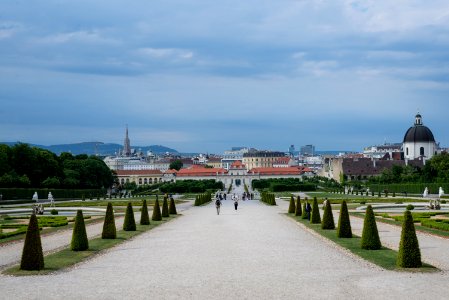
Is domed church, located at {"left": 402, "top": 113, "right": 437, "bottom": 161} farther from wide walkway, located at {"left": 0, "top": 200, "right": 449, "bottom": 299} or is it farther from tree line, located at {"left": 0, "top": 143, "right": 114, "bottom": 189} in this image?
wide walkway, located at {"left": 0, "top": 200, "right": 449, "bottom": 299}

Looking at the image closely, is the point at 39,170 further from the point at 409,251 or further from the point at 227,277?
the point at 409,251

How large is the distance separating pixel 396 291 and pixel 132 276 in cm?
472

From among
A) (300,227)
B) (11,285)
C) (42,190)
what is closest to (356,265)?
(11,285)

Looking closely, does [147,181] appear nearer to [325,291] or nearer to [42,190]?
[42,190]

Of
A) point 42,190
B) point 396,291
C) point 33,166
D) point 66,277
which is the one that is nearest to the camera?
point 396,291

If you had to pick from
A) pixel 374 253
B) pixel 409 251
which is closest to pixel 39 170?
pixel 374 253

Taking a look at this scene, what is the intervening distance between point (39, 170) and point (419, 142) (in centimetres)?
8498

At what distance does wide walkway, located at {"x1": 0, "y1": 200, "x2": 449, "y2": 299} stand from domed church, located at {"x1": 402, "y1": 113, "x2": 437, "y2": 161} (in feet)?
394

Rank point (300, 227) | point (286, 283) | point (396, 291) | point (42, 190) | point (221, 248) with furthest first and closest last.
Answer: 1. point (42, 190)
2. point (300, 227)
3. point (221, 248)
4. point (286, 283)
5. point (396, 291)

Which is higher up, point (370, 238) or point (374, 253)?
point (370, 238)

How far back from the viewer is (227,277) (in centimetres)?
1159

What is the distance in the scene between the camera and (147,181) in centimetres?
17438

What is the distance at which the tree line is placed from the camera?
63.9 m

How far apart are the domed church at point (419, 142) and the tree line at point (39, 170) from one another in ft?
237
